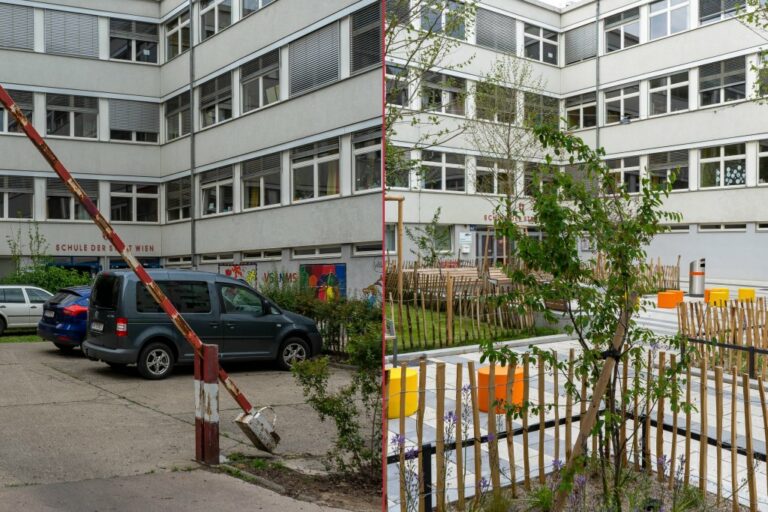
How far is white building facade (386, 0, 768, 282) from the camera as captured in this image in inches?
63.8

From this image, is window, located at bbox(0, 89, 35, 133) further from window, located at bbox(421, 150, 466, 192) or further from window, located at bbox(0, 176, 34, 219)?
window, located at bbox(421, 150, 466, 192)

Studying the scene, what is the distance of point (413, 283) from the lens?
1590 millimetres

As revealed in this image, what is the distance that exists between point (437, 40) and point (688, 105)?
2.07 feet

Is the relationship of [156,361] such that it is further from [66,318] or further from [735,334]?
[735,334]

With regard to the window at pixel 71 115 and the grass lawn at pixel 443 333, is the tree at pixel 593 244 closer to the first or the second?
the grass lawn at pixel 443 333

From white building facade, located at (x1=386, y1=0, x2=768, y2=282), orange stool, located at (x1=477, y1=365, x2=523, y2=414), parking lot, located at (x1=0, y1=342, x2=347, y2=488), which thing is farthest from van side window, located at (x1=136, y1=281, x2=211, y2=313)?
orange stool, located at (x1=477, y1=365, x2=523, y2=414)

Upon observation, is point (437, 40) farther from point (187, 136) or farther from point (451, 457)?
point (451, 457)

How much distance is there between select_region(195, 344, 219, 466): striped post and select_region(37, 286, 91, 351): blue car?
208mm

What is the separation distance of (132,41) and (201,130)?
0.20 meters

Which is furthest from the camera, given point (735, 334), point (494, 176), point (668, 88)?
point (735, 334)

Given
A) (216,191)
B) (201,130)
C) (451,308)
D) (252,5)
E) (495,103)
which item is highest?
(252,5)

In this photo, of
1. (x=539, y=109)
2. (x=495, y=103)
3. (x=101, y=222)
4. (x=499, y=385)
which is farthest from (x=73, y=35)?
(x=499, y=385)

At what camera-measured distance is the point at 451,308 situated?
5.94ft

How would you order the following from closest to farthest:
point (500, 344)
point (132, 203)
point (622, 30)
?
point (132, 203) → point (622, 30) → point (500, 344)
